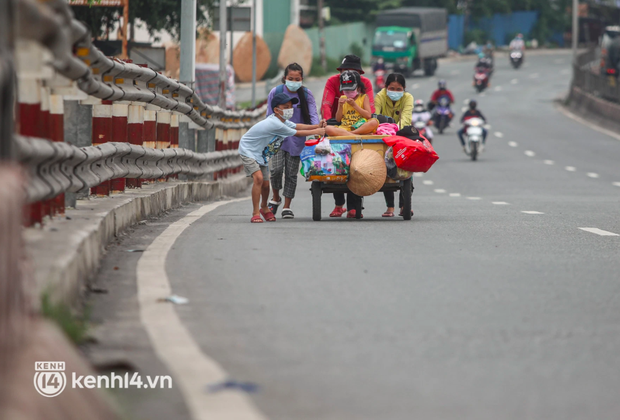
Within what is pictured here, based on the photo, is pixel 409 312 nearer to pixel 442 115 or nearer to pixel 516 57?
pixel 442 115

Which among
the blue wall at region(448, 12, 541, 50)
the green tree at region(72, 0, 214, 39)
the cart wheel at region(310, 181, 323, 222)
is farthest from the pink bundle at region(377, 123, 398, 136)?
the blue wall at region(448, 12, 541, 50)

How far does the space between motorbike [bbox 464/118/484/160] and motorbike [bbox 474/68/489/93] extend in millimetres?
31328

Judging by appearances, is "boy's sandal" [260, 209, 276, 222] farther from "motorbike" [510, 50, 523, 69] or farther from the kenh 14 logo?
"motorbike" [510, 50, 523, 69]

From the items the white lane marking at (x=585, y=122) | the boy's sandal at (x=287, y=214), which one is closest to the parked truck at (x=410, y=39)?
the white lane marking at (x=585, y=122)

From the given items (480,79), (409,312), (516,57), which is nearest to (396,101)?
(409,312)

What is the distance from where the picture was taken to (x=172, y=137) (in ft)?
51.7

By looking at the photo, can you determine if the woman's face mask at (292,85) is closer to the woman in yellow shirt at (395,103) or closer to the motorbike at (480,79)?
the woman in yellow shirt at (395,103)

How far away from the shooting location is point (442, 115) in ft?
143

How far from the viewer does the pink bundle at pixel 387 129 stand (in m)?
13.4

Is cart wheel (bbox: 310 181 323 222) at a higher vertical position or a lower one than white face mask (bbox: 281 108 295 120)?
lower

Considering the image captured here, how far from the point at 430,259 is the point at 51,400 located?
5342 millimetres

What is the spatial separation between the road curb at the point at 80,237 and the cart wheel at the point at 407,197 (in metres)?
2.55

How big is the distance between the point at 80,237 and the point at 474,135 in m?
Answer: 26.7

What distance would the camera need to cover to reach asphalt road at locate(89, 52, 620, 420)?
470cm
